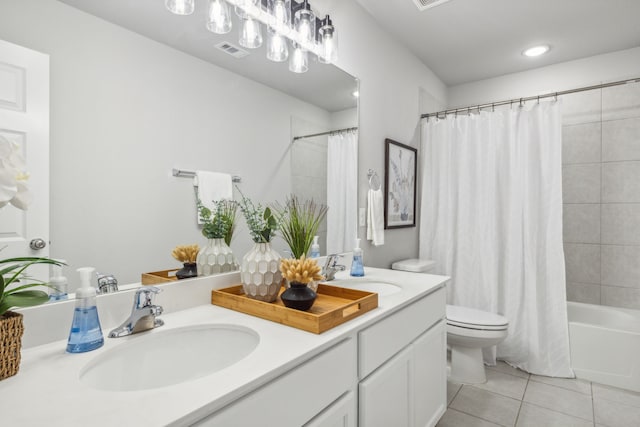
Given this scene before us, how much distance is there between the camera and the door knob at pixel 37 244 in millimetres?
853

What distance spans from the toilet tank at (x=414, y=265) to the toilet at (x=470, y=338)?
34 cm

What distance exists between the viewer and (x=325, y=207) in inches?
73.6

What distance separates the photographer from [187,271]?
3.89 feet

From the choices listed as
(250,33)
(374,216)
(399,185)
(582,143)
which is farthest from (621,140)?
(250,33)

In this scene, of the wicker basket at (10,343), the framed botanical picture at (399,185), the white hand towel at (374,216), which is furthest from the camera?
the framed botanical picture at (399,185)

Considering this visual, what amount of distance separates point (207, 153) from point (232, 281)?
1.65 ft

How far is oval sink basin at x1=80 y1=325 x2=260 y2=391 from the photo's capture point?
32.0 inches

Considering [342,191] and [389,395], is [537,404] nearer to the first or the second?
[389,395]

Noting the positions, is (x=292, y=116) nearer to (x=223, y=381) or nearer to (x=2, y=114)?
(x=2, y=114)

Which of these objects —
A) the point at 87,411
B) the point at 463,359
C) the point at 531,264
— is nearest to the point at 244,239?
the point at 87,411

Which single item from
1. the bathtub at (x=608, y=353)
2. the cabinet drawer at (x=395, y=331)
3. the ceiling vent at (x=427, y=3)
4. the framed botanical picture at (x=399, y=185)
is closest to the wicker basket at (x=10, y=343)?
the cabinet drawer at (x=395, y=331)

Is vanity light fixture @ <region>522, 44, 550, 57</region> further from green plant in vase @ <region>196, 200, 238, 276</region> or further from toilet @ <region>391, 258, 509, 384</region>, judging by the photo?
green plant in vase @ <region>196, 200, 238, 276</region>

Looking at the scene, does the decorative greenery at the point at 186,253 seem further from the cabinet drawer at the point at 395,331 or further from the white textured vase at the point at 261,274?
the cabinet drawer at the point at 395,331

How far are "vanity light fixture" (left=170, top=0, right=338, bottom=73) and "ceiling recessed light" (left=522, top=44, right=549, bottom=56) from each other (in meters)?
1.84
